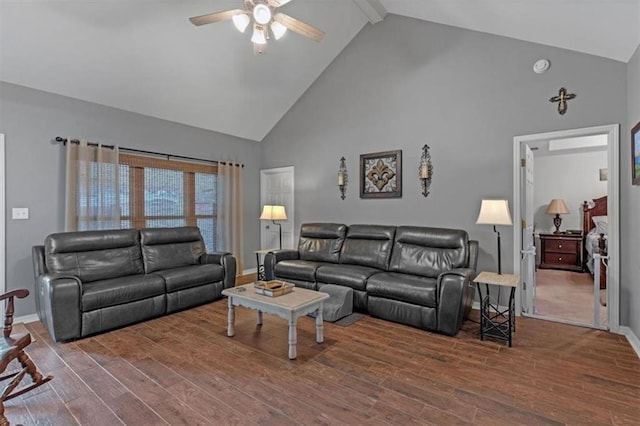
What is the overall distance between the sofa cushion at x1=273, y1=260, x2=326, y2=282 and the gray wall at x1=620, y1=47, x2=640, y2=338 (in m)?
3.14

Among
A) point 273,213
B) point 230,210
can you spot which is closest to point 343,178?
point 273,213

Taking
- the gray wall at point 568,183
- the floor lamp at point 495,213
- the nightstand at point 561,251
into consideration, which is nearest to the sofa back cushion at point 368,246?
the floor lamp at point 495,213

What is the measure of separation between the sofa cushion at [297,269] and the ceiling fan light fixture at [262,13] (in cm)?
276

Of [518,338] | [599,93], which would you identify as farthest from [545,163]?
[518,338]

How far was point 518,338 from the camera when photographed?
10.1 ft

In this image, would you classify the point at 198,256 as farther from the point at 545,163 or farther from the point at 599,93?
the point at 545,163

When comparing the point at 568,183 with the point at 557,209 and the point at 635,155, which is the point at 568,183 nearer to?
the point at 557,209

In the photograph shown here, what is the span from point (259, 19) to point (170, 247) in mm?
3052

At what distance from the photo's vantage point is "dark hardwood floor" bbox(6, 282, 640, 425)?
6.45ft

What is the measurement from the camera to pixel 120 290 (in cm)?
333

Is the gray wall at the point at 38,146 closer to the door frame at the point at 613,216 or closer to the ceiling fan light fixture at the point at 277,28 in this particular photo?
the ceiling fan light fixture at the point at 277,28

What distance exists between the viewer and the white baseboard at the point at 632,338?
9.11 ft

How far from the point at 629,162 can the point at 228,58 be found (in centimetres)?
459


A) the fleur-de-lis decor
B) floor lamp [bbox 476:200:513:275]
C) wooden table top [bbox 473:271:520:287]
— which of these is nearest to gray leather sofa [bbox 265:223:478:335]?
wooden table top [bbox 473:271:520:287]
